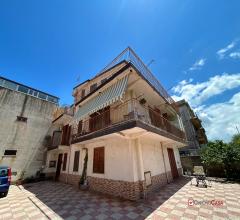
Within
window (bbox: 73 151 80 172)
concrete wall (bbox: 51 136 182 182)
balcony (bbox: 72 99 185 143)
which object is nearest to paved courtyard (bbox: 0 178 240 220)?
concrete wall (bbox: 51 136 182 182)

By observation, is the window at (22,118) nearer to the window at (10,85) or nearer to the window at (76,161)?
the window at (10,85)

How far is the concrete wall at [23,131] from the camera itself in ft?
41.9

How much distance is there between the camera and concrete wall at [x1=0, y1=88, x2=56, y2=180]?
41.9 ft

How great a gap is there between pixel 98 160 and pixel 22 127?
33.9 feet

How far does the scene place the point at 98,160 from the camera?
9.45 m

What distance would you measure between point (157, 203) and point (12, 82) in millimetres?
19331

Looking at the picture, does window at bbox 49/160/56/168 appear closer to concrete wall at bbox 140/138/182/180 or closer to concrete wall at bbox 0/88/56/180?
concrete wall at bbox 0/88/56/180

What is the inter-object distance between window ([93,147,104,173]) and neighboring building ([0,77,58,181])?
883 centimetres

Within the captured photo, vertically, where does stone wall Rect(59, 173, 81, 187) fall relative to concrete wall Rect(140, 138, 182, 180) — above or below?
below

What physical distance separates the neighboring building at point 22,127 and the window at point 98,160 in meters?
8.83

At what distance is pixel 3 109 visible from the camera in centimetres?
1329

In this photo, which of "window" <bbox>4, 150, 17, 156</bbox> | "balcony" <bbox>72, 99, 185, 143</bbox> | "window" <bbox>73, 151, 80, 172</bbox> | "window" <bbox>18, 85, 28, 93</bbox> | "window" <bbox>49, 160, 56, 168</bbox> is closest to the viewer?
"balcony" <bbox>72, 99, 185, 143</bbox>

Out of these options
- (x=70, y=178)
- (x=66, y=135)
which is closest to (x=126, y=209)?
(x=70, y=178)

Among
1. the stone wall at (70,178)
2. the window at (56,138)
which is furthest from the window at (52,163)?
the stone wall at (70,178)
